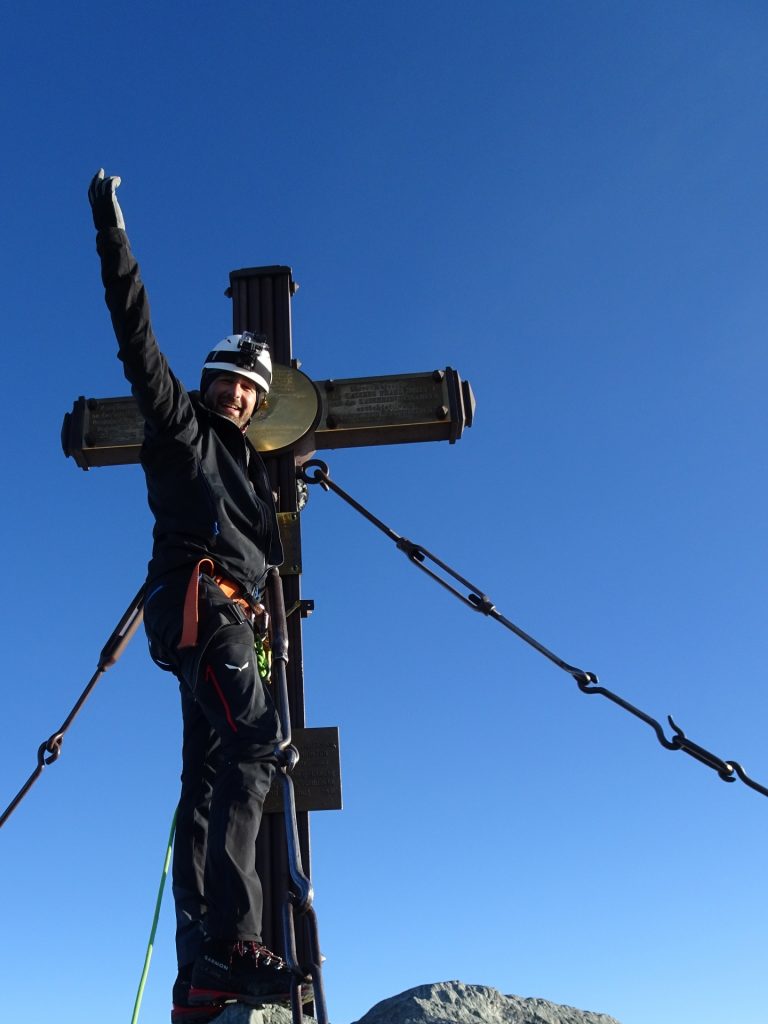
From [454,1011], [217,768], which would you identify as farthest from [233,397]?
[454,1011]

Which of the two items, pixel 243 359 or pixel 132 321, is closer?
pixel 132 321

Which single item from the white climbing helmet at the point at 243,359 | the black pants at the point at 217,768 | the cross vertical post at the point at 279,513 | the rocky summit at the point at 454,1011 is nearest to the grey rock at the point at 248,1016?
the rocky summit at the point at 454,1011

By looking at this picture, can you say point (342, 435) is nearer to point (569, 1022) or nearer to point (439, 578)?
point (439, 578)

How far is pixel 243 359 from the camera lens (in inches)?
197

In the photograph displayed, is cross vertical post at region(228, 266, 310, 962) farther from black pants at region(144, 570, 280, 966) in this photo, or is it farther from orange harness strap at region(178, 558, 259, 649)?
orange harness strap at region(178, 558, 259, 649)

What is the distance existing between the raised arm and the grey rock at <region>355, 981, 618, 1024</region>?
2135mm

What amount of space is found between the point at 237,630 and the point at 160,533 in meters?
0.56

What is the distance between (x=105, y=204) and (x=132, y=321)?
49cm

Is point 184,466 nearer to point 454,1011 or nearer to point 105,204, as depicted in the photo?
point 105,204

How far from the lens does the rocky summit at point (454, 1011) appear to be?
356 centimetres

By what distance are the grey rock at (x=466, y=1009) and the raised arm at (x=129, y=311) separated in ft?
7.00

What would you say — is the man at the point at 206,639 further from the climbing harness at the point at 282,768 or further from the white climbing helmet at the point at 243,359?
the white climbing helmet at the point at 243,359

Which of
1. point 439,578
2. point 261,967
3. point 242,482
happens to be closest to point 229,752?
point 261,967

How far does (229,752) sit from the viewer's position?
12.6 ft
